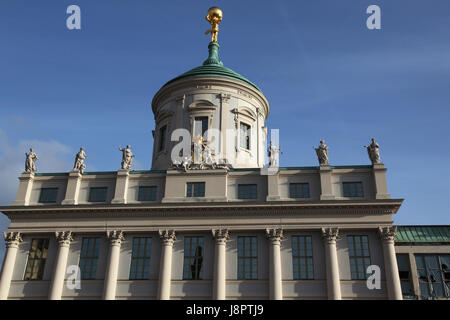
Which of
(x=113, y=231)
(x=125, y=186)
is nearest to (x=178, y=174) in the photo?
(x=125, y=186)

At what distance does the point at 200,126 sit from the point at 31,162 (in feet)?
52.1

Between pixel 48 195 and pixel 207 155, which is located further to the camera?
pixel 207 155

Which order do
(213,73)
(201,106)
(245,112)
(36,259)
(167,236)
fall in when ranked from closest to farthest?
(167,236)
(36,259)
(201,106)
(245,112)
(213,73)

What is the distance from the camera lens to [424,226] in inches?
1533

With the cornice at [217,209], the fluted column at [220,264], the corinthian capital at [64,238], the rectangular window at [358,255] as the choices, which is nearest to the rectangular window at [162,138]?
the cornice at [217,209]

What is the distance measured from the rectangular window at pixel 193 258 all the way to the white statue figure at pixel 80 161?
11.6 m

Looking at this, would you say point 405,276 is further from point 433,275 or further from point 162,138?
point 162,138

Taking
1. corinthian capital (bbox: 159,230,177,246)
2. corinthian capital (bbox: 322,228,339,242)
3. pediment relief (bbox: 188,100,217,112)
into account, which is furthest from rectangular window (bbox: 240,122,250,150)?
corinthian capital (bbox: 322,228,339,242)

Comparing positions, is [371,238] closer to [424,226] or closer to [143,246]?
[424,226]

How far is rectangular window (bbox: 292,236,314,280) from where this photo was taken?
108ft

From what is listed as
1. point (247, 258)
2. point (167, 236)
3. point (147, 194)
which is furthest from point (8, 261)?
point (247, 258)

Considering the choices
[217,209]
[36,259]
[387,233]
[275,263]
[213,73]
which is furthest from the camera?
[213,73]

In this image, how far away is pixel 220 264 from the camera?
33.2m

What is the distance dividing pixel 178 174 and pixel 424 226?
73.1ft
